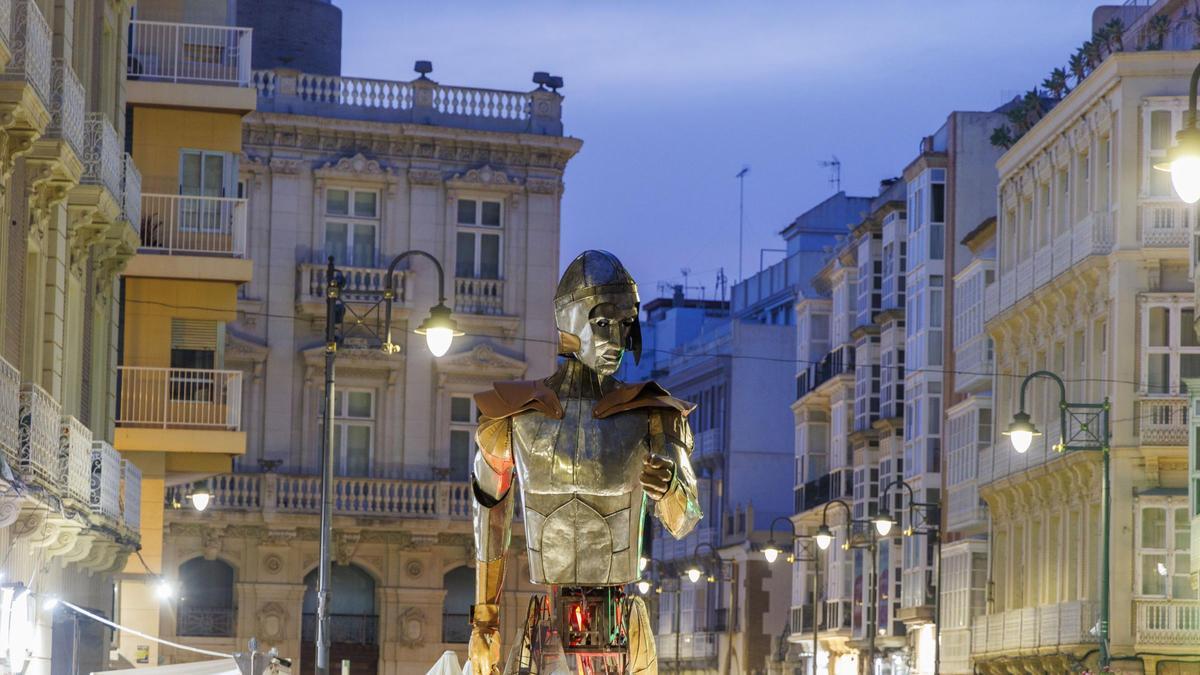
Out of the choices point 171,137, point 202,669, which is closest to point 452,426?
point 171,137

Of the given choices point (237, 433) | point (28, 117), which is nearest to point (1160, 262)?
point (237, 433)

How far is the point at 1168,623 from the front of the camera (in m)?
42.0

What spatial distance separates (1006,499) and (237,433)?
20.7 meters

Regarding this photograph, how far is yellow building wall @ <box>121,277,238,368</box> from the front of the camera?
119ft

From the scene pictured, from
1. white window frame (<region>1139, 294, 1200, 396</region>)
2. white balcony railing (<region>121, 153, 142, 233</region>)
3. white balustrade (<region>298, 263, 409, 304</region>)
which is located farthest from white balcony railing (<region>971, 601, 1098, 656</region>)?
white balcony railing (<region>121, 153, 142, 233</region>)

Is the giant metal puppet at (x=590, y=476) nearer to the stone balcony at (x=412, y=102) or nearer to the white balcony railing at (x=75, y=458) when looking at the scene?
the white balcony railing at (x=75, y=458)

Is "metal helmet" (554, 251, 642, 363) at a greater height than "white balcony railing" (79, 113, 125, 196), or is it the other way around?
Result: "white balcony railing" (79, 113, 125, 196)

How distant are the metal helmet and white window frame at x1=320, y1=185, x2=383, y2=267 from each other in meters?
42.3

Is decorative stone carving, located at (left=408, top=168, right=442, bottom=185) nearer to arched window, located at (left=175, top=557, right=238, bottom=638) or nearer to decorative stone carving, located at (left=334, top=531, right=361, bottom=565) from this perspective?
decorative stone carving, located at (left=334, top=531, right=361, bottom=565)

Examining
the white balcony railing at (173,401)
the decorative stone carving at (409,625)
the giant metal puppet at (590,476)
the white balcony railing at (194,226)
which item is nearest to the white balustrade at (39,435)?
the white balcony railing at (173,401)

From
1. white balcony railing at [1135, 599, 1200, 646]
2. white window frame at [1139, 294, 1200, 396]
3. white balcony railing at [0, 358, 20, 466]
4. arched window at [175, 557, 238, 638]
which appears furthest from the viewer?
arched window at [175, 557, 238, 638]

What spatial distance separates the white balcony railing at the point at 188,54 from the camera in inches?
1452

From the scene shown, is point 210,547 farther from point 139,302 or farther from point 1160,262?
point 1160,262

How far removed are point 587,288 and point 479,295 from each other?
140 feet
